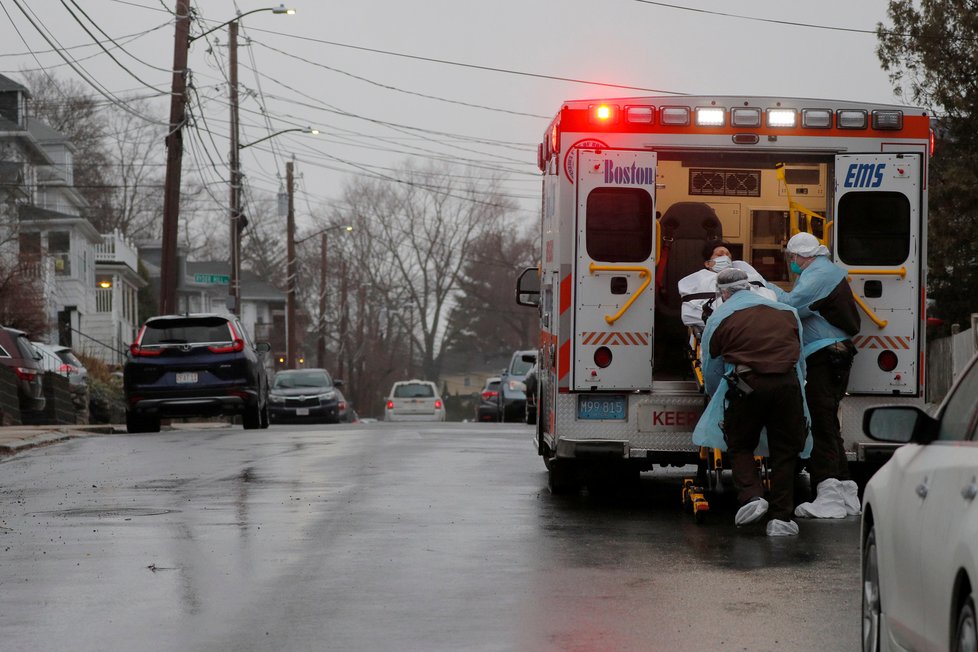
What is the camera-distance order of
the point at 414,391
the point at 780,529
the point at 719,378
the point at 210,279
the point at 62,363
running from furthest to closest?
the point at 414,391
the point at 210,279
the point at 62,363
the point at 719,378
the point at 780,529

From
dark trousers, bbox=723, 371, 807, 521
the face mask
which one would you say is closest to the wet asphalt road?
dark trousers, bbox=723, 371, 807, 521

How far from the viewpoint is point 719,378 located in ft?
37.3

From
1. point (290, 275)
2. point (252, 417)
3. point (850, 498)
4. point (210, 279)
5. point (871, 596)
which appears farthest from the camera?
point (290, 275)

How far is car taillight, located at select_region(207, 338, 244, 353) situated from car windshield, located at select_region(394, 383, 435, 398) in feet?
66.9

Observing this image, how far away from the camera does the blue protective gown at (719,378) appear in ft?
36.4

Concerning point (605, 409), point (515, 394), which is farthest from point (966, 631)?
point (515, 394)

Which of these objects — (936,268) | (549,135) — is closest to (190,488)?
(549,135)

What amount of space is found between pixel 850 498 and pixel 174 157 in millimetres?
23921

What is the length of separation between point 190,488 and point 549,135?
426 centimetres

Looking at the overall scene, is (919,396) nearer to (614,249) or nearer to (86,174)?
(614,249)

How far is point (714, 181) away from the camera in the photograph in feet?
48.7

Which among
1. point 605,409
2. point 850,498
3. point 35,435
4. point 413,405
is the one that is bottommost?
point 413,405

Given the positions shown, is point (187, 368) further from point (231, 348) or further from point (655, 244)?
point (655, 244)

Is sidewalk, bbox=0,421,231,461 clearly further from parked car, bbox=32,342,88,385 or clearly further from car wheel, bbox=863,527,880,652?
car wheel, bbox=863,527,880,652
